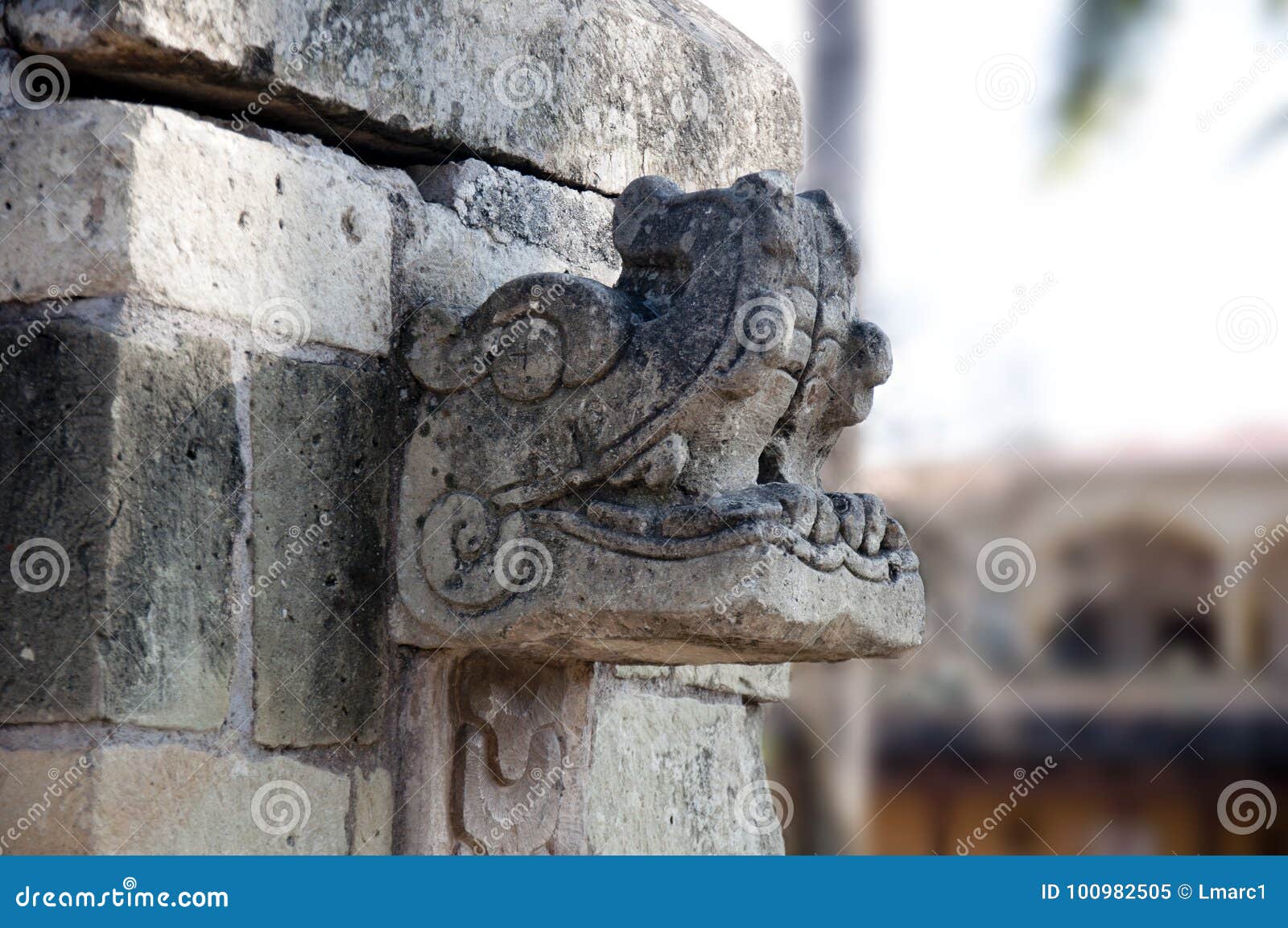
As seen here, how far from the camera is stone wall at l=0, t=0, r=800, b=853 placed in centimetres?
196

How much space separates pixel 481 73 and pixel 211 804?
3.86 feet

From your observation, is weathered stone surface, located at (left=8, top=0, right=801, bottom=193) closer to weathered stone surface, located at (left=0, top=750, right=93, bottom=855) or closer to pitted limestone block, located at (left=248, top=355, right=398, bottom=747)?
pitted limestone block, located at (left=248, top=355, right=398, bottom=747)

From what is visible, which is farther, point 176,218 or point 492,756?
point 492,756

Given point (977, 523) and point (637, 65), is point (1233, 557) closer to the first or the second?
point (977, 523)

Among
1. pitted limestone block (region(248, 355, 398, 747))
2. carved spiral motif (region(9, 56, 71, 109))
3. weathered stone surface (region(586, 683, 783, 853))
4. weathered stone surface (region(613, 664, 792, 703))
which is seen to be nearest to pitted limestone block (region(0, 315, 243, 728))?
pitted limestone block (region(248, 355, 398, 747))

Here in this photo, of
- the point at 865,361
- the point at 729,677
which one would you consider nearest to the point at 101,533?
the point at 865,361

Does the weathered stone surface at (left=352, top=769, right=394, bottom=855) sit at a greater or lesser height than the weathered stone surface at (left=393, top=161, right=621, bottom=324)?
lesser

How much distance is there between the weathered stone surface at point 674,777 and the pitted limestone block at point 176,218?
89 centimetres

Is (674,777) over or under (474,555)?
under

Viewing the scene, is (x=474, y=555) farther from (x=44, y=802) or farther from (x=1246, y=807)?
(x=1246, y=807)

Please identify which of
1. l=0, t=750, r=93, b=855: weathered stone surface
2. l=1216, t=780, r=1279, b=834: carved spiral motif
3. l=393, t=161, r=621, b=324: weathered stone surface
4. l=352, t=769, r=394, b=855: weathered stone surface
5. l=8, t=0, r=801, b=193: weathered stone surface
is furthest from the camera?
l=1216, t=780, r=1279, b=834: carved spiral motif

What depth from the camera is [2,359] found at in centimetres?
202

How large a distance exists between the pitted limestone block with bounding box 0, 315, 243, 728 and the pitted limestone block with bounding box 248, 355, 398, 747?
111 millimetres

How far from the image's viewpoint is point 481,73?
2.52 meters
